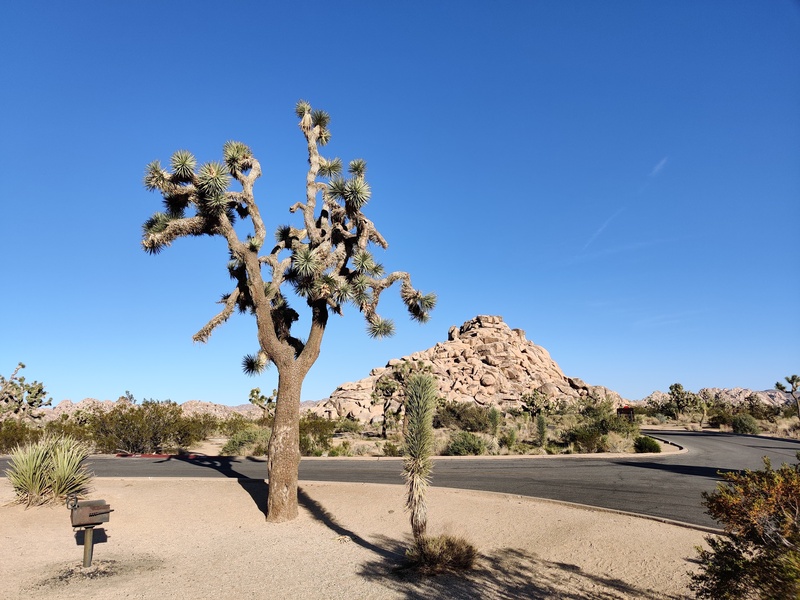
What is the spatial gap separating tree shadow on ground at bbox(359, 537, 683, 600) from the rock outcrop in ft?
184

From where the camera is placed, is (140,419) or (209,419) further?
(209,419)

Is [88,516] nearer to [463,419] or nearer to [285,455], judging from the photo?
[285,455]

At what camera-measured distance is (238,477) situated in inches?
663


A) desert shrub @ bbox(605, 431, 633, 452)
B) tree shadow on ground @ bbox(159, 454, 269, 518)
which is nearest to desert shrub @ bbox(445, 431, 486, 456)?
desert shrub @ bbox(605, 431, 633, 452)

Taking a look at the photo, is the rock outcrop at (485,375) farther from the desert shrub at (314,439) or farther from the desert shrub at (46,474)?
the desert shrub at (46,474)

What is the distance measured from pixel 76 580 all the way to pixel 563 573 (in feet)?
23.9

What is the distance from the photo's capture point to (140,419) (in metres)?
27.7

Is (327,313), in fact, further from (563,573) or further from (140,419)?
(140,419)

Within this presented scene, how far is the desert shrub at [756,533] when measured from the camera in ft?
14.2

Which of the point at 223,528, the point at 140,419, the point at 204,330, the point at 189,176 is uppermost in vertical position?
the point at 189,176

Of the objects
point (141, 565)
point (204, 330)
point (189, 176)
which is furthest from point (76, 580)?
point (189, 176)

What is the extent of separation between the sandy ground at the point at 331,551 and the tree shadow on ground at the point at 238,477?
353mm

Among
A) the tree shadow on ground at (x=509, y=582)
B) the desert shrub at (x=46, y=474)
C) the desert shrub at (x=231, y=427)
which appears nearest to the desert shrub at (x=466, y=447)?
the desert shrub at (x=46, y=474)

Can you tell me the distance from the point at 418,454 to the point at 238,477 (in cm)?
1114
